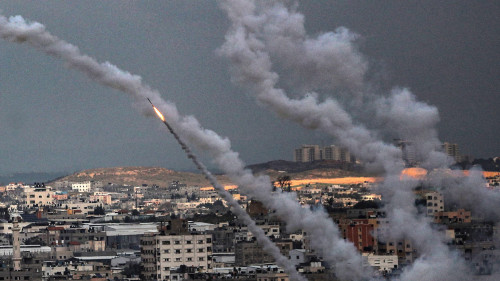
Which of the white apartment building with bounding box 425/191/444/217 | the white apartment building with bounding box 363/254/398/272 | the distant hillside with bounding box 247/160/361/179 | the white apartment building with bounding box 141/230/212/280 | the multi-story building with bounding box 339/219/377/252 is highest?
the distant hillside with bounding box 247/160/361/179

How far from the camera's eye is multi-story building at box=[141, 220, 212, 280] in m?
96.4

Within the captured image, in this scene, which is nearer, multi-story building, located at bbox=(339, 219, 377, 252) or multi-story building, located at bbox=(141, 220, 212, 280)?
multi-story building, located at bbox=(141, 220, 212, 280)

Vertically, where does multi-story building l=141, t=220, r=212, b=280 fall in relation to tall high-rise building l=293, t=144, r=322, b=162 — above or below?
below

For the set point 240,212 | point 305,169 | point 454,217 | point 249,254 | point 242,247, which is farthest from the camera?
point 305,169

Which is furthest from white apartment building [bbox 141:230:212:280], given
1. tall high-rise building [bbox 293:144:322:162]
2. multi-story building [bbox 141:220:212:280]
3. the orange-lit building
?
tall high-rise building [bbox 293:144:322:162]

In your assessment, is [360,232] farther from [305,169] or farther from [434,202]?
[305,169]

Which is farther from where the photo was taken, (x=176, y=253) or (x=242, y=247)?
(x=242, y=247)

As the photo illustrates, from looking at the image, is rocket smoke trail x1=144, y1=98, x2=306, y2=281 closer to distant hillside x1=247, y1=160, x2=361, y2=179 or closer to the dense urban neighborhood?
the dense urban neighborhood

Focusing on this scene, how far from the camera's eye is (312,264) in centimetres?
8788

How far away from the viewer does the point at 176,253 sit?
3831 inches

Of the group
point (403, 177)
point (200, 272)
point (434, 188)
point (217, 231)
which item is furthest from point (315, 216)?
point (217, 231)

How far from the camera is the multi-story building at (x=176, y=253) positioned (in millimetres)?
96438

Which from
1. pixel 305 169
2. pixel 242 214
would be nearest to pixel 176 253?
pixel 242 214

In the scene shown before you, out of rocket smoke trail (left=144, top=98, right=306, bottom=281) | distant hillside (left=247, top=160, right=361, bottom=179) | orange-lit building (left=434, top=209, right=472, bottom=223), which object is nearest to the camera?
rocket smoke trail (left=144, top=98, right=306, bottom=281)
